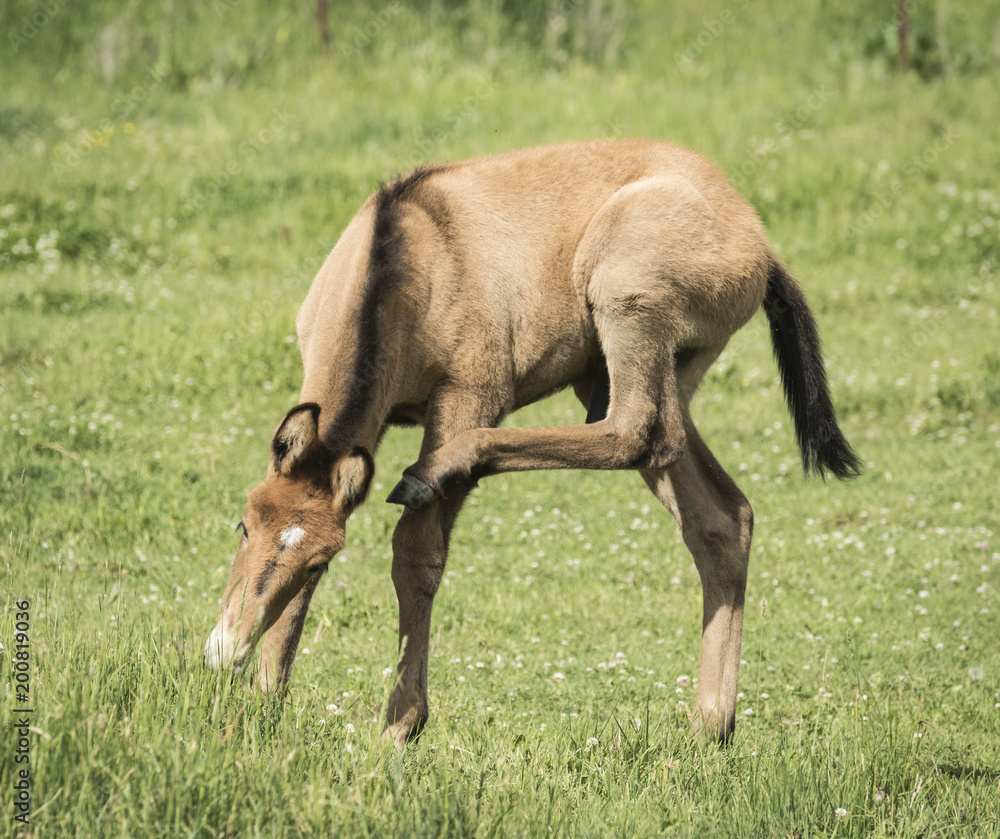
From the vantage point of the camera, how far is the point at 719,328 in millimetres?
4605

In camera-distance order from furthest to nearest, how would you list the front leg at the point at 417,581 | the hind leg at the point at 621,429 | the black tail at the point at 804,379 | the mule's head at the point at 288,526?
1. the black tail at the point at 804,379
2. the front leg at the point at 417,581
3. the hind leg at the point at 621,429
4. the mule's head at the point at 288,526

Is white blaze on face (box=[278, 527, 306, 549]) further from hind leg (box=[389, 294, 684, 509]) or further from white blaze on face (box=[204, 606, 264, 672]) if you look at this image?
hind leg (box=[389, 294, 684, 509])

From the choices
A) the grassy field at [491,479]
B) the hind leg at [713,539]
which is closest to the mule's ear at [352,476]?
the grassy field at [491,479]

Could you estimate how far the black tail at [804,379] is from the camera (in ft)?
16.1

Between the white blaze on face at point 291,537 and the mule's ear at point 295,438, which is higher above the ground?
the mule's ear at point 295,438

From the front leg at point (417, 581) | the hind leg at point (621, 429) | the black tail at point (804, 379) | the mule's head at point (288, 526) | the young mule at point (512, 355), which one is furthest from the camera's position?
the black tail at point (804, 379)

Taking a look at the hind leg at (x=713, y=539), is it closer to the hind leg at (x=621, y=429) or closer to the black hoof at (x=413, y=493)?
the hind leg at (x=621, y=429)

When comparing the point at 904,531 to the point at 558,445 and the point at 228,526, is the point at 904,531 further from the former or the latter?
the point at 228,526

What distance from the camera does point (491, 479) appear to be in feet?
25.0

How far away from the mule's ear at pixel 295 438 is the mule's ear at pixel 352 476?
0.12 meters

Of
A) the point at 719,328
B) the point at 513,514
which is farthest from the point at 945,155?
the point at 719,328

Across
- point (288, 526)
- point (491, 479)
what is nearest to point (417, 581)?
point (288, 526)

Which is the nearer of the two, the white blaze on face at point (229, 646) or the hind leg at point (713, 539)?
the white blaze on face at point (229, 646)

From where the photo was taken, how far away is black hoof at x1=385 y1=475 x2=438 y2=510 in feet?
12.3
